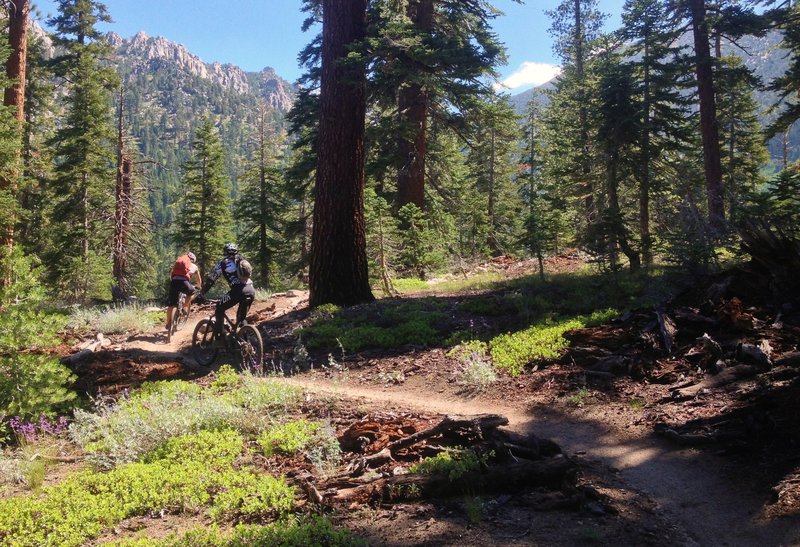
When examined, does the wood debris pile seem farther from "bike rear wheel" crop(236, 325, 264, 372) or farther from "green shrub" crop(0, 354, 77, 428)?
"bike rear wheel" crop(236, 325, 264, 372)

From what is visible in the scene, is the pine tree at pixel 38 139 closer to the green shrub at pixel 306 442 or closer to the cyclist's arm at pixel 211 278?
the cyclist's arm at pixel 211 278

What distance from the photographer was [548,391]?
6.54 metres

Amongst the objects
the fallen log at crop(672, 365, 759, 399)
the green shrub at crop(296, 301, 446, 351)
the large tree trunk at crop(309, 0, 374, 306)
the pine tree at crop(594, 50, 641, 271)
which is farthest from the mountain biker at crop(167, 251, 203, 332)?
the pine tree at crop(594, 50, 641, 271)

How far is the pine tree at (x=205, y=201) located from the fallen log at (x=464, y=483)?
31.7m

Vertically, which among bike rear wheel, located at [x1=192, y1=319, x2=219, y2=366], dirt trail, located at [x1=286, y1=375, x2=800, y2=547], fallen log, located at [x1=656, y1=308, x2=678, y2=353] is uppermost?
fallen log, located at [x1=656, y1=308, x2=678, y2=353]

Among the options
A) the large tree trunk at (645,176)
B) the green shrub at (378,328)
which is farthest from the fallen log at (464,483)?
the large tree trunk at (645,176)

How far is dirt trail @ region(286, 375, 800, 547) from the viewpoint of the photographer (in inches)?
135

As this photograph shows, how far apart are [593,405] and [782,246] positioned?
337 centimetres

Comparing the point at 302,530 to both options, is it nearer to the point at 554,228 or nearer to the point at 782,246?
the point at 782,246

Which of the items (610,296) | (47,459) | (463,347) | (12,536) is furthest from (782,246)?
(47,459)

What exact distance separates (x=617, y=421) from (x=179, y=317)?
10267mm

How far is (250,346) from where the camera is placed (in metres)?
8.87

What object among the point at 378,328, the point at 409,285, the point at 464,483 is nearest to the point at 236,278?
the point at 378,328

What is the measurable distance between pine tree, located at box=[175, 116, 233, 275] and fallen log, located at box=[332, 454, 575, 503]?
31697mm
